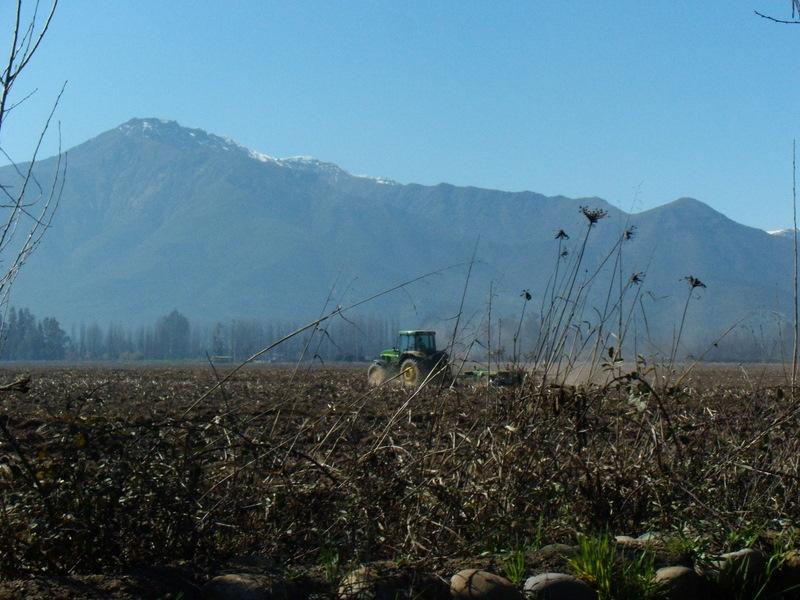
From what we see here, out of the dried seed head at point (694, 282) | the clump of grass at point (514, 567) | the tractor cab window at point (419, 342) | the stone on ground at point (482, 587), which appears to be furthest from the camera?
the tractor cab window at point (419, 342)

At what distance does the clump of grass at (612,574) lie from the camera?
4.03 meters

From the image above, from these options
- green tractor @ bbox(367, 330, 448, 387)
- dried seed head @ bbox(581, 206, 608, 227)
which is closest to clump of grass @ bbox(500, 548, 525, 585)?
dried seed head @ bbox(581, 206, 608, 227)

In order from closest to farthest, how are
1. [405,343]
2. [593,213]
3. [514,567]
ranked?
[514,567]
[593,213]
[405,343]

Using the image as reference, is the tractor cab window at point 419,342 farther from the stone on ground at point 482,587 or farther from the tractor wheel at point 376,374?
the stone on ground at point 482,587

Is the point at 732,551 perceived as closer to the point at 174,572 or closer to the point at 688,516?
the point at 688,516

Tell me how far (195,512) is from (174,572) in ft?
1.49

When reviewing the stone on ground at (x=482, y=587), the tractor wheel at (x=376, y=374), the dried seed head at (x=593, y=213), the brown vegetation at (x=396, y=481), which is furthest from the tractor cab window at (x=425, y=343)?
the stone on ground at (x=482, y=587)

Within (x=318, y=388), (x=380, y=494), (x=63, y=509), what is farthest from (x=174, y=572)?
(x=318, y=388)

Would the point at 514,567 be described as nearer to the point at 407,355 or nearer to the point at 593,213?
the point at 593,213

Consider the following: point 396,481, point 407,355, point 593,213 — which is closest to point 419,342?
point 407,355

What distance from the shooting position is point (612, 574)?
13.4 feet

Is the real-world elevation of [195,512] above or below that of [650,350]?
below

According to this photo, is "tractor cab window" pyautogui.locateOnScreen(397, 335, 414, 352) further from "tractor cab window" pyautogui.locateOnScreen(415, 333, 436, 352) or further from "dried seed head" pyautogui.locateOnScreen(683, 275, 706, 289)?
"dried seed head" pyautogui.locateOnScreen(683, 275, 706, 289)

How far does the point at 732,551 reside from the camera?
456 centimetres
